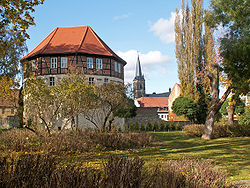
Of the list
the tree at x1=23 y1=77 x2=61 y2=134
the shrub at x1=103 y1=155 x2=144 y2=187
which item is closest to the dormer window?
the tree at x1=23 y1=77 x2=61 y2=134

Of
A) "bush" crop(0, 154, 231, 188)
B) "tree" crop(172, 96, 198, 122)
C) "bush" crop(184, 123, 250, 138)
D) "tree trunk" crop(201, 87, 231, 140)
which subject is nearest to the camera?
"bush" crop(0, 154, 231, 188)

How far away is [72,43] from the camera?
31453 mm

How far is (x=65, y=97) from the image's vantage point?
12.9m

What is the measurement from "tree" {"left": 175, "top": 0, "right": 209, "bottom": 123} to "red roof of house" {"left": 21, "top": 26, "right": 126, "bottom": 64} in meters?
7.97

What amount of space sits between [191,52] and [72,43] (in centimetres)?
1526

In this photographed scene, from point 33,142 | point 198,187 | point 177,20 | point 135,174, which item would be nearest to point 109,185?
point 135,174

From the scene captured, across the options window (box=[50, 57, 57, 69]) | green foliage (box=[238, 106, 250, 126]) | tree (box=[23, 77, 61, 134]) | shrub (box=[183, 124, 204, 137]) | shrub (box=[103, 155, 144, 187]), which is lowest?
shrub (box=[183, 124, 204, 137])

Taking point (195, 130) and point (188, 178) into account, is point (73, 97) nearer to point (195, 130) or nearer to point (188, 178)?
point (188, 178)

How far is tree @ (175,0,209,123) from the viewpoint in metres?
32.3

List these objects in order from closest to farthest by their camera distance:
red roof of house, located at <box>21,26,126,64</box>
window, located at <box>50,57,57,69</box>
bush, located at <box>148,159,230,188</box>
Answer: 1. bush, located at <box>148,159,230,188</box>
2. window, located at <box>50,57,57,69</box>
3. red roof of house, located at <box>21,26,126,64</box>

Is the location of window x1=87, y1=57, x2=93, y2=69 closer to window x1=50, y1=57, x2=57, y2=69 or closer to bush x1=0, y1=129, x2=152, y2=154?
window x1=50, y1=57, x2=57, y2=69

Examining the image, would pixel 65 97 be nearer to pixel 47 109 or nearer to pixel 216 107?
pixel 47 109

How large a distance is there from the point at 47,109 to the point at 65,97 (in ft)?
4.11

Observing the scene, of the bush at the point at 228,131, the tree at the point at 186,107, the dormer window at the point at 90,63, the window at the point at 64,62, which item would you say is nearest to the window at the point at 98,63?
the dormer window at the point at 90,63
